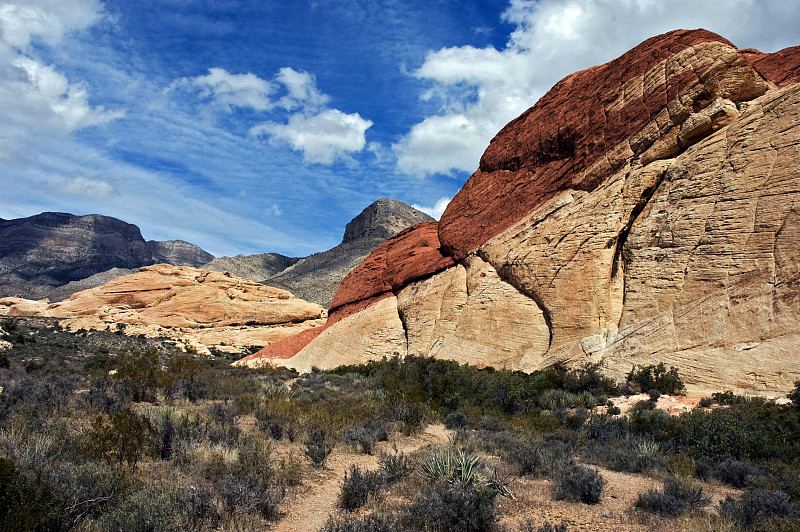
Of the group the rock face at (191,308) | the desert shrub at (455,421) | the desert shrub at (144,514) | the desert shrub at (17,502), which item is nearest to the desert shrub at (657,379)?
the desert shrub at (455,421)

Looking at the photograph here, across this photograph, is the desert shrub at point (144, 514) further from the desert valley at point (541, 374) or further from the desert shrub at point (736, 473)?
the desert shrub at point (736, 473)

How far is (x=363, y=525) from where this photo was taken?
15.4 ft

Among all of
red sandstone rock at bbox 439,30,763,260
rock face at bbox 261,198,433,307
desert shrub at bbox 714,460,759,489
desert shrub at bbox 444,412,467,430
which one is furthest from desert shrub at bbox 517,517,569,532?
rock face at bbox 261,198,433,307

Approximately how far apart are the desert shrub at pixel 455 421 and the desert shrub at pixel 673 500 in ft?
16.5

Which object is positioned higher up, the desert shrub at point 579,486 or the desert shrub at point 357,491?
the desert shrub at point 579,486

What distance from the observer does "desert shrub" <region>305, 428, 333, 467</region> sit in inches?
289

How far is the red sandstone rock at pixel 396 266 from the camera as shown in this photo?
2458cm

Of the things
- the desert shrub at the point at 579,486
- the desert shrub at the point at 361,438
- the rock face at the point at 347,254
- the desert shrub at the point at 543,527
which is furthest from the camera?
the rock face at the point at 347,254

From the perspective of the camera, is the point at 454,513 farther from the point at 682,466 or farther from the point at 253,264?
the point at 253,264

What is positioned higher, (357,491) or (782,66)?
(782,66)

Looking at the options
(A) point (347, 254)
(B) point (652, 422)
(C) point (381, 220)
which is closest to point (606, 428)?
(B) point (652, 422)

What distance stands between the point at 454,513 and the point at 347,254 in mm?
80081

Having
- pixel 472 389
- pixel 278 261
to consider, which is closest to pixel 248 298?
pixel 472 389

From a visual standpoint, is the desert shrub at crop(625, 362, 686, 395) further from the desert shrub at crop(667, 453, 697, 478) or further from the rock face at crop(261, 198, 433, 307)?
the rock face at crop(261, 198, 433, 307)
